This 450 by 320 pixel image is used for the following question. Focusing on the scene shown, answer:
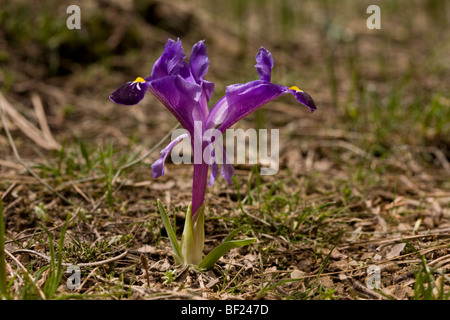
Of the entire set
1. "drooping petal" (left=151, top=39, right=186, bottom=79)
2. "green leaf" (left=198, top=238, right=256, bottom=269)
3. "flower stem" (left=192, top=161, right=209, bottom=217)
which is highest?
"drooping petal" (left=151, top=39, right=186, bottom=79)

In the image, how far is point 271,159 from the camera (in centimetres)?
344

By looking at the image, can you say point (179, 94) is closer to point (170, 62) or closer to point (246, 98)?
point (170, 62)

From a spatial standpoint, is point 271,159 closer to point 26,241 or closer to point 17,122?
point 26,241

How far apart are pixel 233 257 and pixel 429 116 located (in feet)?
7.39

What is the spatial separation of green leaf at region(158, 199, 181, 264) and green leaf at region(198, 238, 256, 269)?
11 cm

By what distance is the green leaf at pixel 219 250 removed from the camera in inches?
77.2

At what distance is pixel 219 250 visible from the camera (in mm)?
2020

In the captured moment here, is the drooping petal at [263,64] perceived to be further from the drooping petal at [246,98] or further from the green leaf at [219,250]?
the green leaf at [219,250]

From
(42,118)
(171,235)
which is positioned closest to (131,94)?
(171,235)

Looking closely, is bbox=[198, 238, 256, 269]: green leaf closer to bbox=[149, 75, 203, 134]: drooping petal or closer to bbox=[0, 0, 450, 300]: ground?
bbox=[0, 0, 450, 300]: ground

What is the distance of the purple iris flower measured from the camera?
179 centimetres

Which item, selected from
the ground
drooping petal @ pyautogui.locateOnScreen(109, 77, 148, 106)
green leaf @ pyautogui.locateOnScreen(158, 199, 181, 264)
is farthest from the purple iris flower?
the ground

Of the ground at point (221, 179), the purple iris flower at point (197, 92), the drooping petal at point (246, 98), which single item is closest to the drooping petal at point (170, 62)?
the purple iris flower at point (197, 92)

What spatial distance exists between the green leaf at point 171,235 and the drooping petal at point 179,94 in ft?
1.39
